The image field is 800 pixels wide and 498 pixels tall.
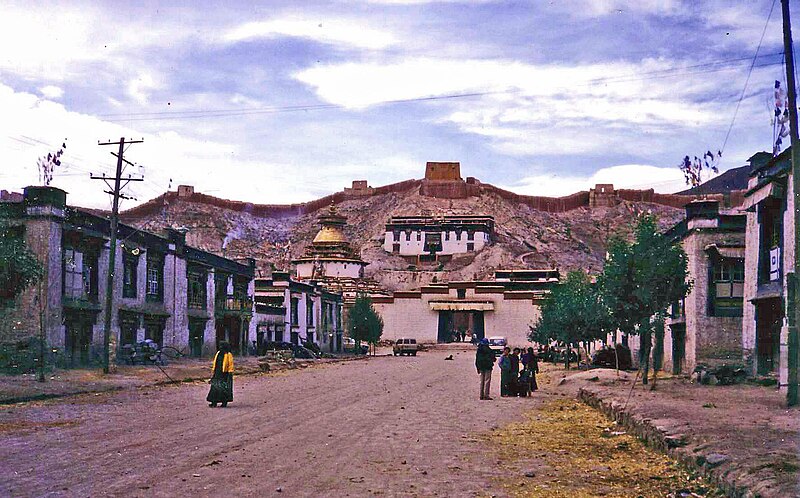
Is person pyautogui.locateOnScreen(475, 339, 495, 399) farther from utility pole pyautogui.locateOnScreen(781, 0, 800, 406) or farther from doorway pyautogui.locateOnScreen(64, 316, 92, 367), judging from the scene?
doorway pyautogui.locateOnScreen(64, 316, 92, 367)

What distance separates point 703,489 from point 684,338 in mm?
25852

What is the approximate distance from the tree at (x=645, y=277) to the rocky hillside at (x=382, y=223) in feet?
381

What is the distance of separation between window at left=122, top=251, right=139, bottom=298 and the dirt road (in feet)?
53.7

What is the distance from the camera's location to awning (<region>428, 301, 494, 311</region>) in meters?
93.9

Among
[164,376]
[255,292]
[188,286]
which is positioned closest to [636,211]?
[255,292]

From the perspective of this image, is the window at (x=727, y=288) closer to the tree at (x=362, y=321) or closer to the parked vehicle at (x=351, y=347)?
the tree at (x=362, y=321)

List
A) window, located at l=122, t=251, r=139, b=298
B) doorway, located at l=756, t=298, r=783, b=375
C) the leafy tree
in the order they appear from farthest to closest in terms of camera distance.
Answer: window, located at l=122, t=251, r=139, b=298, the leafy tree, doorway, located at l=756, t=298, r=783, b=375

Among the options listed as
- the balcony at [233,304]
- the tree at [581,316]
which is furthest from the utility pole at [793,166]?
the balcony at [233,304]

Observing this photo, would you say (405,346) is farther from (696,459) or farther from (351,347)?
(696,459)

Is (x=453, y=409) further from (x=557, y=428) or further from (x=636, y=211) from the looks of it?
(x=636, y=211)

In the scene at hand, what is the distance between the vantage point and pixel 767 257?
2550 centimetres

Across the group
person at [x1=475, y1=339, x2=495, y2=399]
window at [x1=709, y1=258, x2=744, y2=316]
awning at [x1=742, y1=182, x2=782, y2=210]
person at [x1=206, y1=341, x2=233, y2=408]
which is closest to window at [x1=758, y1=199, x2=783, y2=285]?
awning at [x1=742, y1=182, x2=782, y2=210]

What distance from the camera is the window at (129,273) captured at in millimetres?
39031

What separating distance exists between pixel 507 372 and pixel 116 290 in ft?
64.7
